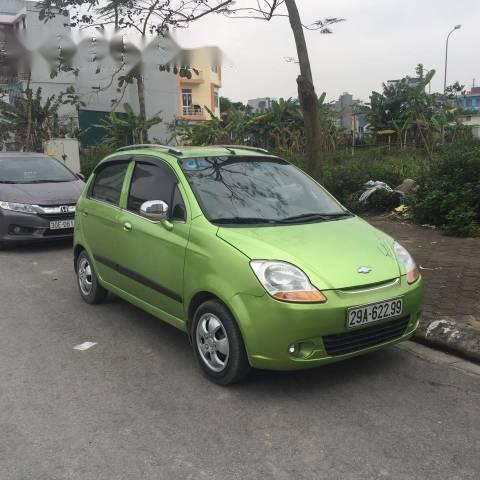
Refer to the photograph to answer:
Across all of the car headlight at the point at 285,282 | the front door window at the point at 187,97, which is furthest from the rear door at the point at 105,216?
the front door window at the point at 187,97

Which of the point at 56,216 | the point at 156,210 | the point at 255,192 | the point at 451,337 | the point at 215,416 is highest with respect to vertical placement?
the point at 255,192

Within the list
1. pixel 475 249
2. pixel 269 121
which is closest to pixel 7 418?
pixel 475 249

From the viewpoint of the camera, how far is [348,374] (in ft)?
13.0

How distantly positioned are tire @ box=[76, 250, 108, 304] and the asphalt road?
810mm

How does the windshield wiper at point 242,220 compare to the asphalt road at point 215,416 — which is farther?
the windshield wiper at point 242,220

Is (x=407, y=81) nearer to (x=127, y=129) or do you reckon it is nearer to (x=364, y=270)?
(x=127, y=129)

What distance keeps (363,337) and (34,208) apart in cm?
630

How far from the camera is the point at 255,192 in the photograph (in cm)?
446

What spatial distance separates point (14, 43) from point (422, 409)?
42.1 feet

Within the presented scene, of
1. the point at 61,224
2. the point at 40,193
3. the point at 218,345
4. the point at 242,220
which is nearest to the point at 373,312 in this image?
the point at 218,345

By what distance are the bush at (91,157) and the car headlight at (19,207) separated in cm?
821

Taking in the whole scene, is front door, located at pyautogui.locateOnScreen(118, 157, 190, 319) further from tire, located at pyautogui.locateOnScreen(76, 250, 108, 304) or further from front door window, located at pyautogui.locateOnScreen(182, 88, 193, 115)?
front door window, located at pyautogui.locateOnScreen(182, 88, 193, 115)

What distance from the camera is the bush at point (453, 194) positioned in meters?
8.14

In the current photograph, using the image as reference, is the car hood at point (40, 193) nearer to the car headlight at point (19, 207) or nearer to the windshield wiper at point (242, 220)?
the car headlight at point (19, 207)
